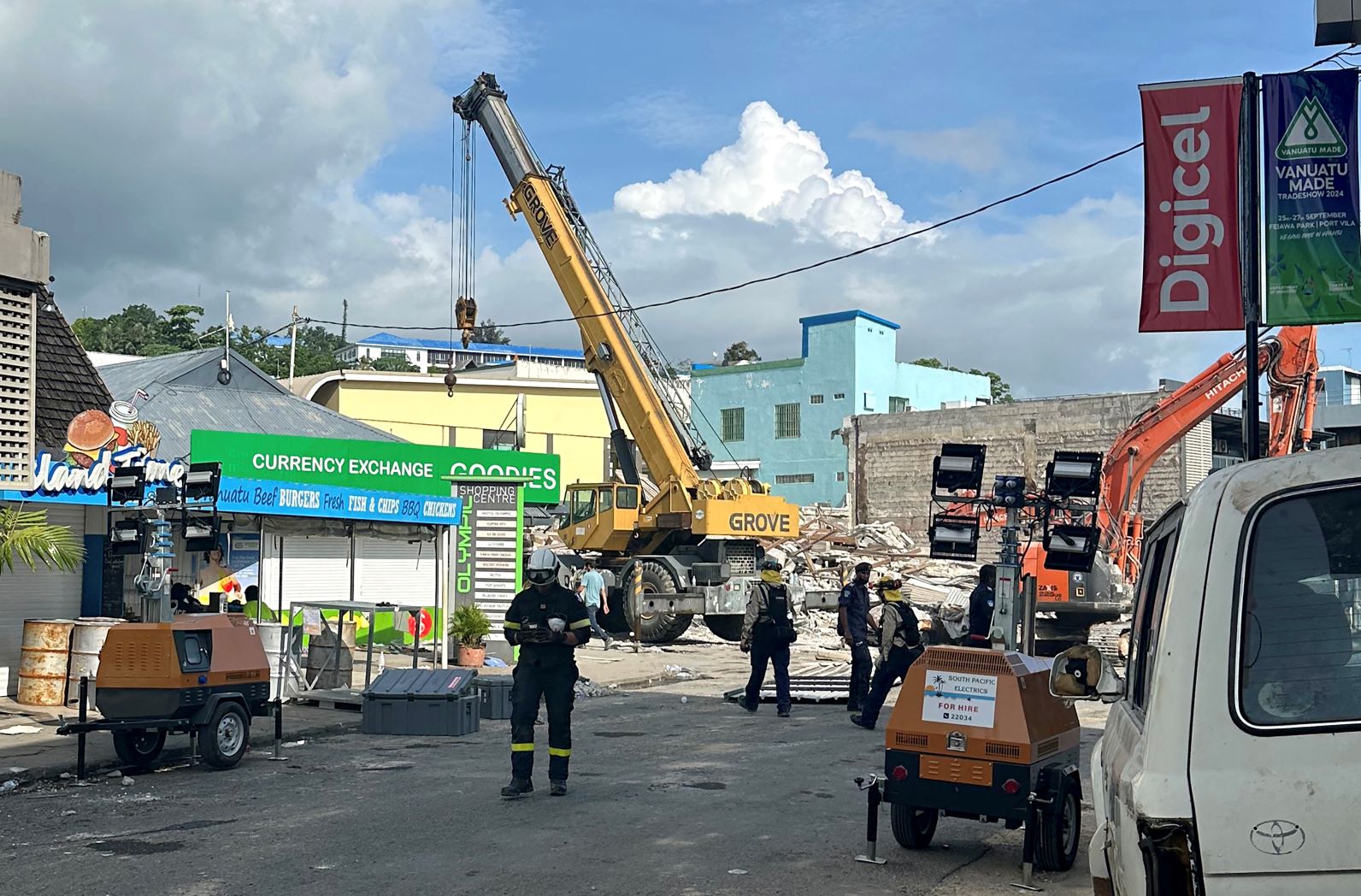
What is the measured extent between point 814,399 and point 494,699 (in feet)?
146

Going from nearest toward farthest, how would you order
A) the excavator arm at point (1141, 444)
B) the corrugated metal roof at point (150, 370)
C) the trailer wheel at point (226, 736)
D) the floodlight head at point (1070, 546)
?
the floodlight head at point (1070, 546)
the trailer wheel at point (226, 736)
the excavator arm at point (1141, 444)
the corrugated metal roof at point (150, 370)

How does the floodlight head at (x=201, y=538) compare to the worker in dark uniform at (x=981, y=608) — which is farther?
the worker in dark uniform at (x=981, y=608)

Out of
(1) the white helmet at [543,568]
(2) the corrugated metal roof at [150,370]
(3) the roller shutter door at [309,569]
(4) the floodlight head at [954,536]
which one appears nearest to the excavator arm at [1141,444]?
(4) the floodlight head at [954,536]

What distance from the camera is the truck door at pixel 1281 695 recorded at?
9.25 feet

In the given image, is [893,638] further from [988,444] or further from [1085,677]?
[988,444]

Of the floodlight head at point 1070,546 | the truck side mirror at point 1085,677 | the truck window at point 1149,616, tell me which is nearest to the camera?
the truck window at point 1149,616

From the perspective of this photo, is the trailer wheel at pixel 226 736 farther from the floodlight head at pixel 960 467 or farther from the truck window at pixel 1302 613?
the truck window at pixel 1302 613

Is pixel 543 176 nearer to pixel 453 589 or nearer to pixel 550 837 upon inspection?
pixel 453 589

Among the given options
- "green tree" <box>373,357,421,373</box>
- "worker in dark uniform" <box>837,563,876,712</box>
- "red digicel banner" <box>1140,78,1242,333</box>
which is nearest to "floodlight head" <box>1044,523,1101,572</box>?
"red digicel banner" <box>1140,78,1242,333</box>

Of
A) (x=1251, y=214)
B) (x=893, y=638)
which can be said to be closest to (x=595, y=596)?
(x=893, y=638)

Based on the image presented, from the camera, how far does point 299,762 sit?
1236 cm

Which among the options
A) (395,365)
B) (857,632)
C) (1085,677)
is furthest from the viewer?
(395,365)

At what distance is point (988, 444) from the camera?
48.1 m

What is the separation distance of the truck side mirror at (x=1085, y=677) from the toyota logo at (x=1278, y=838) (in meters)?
1.17
